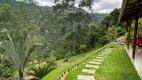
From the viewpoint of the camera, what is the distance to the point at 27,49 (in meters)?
6.45

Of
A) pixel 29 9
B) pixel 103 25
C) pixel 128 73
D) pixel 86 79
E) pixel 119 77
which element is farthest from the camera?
pixel 103 25

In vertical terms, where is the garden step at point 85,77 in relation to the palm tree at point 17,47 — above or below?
below

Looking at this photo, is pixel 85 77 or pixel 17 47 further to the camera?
pixel 17 47

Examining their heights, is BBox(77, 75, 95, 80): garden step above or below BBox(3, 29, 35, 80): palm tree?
below

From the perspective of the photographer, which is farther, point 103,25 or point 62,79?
point 103,25

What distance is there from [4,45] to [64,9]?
17.5 meters

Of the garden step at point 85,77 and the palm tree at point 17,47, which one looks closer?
the garden step at point 85,77

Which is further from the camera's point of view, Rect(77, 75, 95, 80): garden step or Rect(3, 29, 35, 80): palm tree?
Rect(3, 29, 35, 80): palm tree

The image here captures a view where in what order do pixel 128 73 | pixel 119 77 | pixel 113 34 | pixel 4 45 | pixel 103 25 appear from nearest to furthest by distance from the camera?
pixel 119 77, pixel 128 73, pixel 4 45, pixel 113 34, pixel 103 25

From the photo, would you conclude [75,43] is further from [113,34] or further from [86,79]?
[86,79]

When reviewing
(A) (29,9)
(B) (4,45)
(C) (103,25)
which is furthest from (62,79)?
(C) (103,25)

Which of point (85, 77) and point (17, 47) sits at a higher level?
point (17, 47)

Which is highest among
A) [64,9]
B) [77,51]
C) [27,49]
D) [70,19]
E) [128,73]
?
[64,9]

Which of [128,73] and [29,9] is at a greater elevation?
[29,9]
